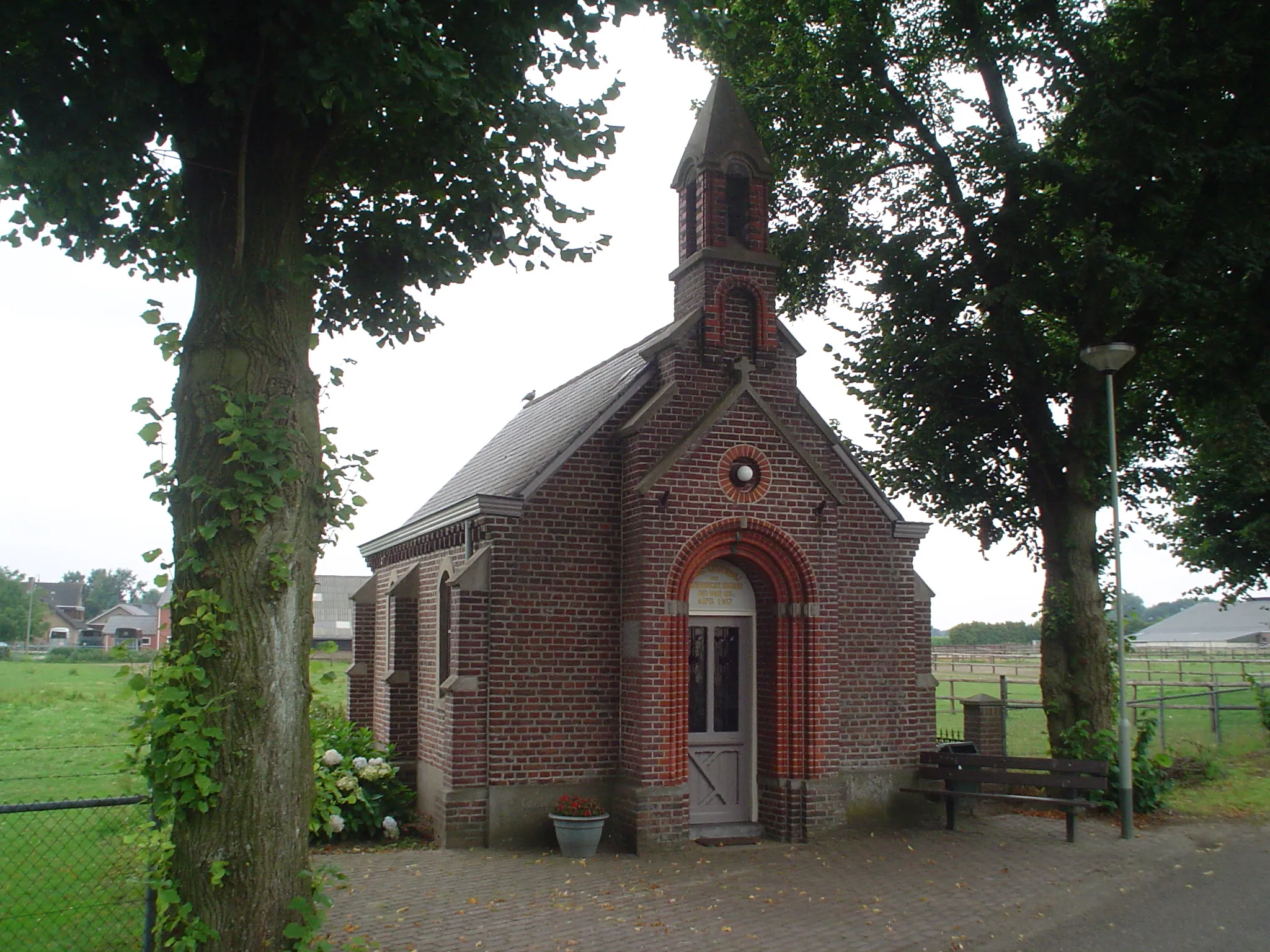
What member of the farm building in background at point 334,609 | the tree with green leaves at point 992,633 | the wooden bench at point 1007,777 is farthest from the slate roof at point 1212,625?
the wooden bench at point 1007,777

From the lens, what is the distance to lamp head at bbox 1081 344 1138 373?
1330 centimetres

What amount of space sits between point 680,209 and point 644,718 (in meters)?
6.96

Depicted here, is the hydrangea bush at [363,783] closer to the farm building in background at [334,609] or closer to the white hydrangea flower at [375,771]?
the white hydrangea flower at [375,771]

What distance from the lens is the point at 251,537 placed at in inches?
266

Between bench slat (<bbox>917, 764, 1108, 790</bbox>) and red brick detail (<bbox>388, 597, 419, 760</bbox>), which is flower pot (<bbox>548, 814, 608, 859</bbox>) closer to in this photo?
red brick detail (<bbox>388, 597, 419, 760</bbox>)

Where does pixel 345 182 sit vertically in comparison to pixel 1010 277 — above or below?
below

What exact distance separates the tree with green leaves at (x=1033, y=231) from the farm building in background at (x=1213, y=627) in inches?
3506

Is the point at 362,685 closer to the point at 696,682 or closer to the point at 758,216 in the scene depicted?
the point at 696,682

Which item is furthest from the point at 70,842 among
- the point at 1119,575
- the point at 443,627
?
the point at 1119,575

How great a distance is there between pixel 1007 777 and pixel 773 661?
10.4 feet

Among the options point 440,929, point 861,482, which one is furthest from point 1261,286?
point 440,929

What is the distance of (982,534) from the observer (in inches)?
712

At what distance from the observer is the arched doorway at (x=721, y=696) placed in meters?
13.1

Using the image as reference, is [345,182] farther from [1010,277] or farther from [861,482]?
[1010,277]
